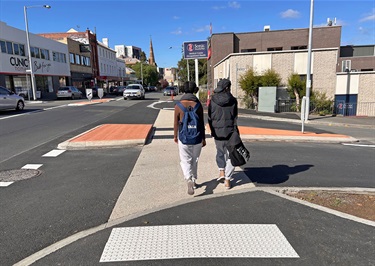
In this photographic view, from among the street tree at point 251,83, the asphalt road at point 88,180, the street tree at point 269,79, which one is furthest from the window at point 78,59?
the asphalt road at point 88,180

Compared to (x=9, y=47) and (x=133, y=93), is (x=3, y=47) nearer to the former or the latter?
(x=9, y=47)

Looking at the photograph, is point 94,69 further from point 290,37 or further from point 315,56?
point 315,56

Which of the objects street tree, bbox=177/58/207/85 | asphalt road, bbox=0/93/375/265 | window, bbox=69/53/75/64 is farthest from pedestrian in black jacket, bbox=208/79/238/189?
street tree, bbox=177/58/207/85

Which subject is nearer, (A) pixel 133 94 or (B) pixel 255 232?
(B) pixel 255 232

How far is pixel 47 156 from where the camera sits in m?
7.00

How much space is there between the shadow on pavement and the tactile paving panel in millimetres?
1896

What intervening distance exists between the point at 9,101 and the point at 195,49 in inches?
446

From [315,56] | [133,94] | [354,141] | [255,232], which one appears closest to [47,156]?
[255,232]

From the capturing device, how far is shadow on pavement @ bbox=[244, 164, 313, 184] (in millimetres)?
5457

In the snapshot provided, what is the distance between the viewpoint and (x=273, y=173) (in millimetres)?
5895

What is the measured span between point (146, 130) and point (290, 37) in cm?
2990

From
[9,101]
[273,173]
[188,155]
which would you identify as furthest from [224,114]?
[9,101]

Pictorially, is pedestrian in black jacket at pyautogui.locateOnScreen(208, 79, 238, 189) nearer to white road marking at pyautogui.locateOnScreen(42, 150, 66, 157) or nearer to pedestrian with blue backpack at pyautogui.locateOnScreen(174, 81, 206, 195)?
pedestrian with blue backpack at pyautogui.locateOnScreen(174, 81, 206, 195)

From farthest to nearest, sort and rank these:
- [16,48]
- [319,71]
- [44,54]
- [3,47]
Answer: [44,54], [16,48], [3,47], [319,71]
